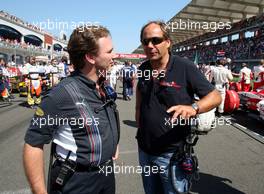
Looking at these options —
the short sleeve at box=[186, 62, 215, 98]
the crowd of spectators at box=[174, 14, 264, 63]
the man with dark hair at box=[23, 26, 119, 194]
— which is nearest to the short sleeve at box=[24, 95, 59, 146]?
the man with dark hair at box=[23, 26, 119, 194]

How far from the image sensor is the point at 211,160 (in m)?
4.95

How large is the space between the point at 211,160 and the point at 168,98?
307 centimetres

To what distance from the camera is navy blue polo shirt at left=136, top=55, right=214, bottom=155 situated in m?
2.26

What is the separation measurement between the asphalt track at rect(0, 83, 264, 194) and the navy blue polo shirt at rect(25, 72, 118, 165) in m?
2.11

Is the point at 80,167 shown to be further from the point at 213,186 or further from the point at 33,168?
the point at 213,186

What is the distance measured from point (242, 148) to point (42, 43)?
66.8m

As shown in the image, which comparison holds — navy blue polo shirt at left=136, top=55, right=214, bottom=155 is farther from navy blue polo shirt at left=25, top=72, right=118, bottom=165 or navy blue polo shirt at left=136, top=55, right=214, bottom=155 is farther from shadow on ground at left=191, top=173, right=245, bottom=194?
shadow on ground at left=191, top=173, right=245, bottom=194

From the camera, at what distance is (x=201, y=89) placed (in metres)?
2.21

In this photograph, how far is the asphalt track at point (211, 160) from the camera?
3883 millimetres

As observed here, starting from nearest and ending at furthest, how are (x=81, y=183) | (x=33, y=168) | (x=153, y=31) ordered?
(x=33, y=168) → (x=81, y=183) → (x=153, y=31)

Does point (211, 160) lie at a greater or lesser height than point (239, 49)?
lesser

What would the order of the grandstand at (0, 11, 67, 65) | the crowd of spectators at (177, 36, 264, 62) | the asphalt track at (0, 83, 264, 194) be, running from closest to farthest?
the asphalt track at (0, 83, 264, 194) < the crowd of spectators at (177, 36, 264, 62) < the grandstand at (0, 11, 67, 65)

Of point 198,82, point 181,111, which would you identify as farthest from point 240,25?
point 181,111

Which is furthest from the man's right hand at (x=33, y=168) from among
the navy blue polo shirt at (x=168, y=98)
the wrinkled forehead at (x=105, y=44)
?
the navy blue polo shirt at (x=168, y=98)
